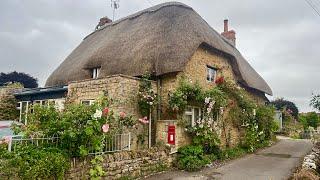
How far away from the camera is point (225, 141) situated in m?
15.1

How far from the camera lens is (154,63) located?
1293 cm

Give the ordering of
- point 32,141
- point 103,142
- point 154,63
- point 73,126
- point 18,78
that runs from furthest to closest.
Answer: point 18,78 < point 154,63 < point 103,142 < point 73,126 < point 32,141

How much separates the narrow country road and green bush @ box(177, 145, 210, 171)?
13.0 inches

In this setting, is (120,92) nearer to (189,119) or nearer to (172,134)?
(172,134)

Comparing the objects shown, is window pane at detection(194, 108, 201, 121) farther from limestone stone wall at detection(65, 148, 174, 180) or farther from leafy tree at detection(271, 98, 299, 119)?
leafy tree at detection(271, 98, 299, 119)

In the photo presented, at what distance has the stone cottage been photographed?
1200cm

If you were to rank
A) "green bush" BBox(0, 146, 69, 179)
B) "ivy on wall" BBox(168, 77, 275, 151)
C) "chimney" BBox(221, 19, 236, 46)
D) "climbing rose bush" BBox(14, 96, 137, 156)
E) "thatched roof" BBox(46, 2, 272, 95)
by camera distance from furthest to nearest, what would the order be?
1. "chimney" BBox(221, 19, 236, 46)
2. "thatched roof" BBox(46, 2, 272, 95)
3. "ivy on wall" BBox(168, 77, 275, 151)
4. "climbing rose bush" BBox(14, 96, 137, 156)
5. "green bush" BBox(0, 146, 69, 179)

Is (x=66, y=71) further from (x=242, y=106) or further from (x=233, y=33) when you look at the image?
(x=233, y=33)

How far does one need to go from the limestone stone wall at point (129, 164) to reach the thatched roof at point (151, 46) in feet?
11.6

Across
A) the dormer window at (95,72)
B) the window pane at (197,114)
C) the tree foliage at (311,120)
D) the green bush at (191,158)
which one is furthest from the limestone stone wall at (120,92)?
the tree foliage at (311,120)

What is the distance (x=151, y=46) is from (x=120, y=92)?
3.20 m

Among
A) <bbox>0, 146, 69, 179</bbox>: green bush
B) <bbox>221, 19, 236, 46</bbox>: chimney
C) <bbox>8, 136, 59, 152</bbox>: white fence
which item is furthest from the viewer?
<bbox>221, 19, 236, 46</bbox>: chimney

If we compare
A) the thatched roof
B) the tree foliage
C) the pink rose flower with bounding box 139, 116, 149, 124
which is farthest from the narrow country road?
the tree foliage

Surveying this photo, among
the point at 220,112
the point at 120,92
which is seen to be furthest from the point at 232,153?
the point at 120,92
